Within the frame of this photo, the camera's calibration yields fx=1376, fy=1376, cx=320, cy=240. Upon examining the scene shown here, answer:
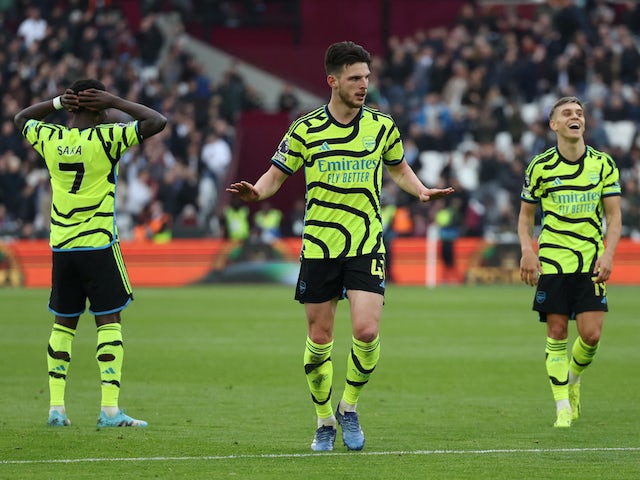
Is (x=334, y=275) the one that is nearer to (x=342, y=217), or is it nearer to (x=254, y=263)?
(x=342, y=217)

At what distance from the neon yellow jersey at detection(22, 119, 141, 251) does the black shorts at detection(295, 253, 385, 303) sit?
177 cm

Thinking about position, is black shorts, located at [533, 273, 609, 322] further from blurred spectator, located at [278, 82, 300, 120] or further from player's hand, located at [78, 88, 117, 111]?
blurred spectator, located at [278, 82, 300, 120]

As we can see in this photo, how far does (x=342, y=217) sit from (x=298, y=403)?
3171 millimetres

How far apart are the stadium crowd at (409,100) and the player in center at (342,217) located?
824 inches

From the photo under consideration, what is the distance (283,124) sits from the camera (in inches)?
1320

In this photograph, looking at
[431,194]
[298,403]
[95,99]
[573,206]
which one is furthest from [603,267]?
[95,99]

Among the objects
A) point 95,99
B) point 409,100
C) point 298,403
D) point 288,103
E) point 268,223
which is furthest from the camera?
point 288,103

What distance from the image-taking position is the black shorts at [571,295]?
1019cm

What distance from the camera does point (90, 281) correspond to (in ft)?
32.4

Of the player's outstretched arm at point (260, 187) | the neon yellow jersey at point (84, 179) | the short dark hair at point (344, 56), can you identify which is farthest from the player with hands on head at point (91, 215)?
the short dark hair at point (344, 56)

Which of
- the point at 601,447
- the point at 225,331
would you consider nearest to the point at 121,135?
the point at 601,447

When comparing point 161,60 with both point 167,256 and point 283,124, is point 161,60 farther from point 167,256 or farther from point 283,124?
point 167,256

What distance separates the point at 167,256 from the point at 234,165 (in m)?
3.63

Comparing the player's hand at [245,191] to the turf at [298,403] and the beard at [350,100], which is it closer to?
the beard at [350,100]
